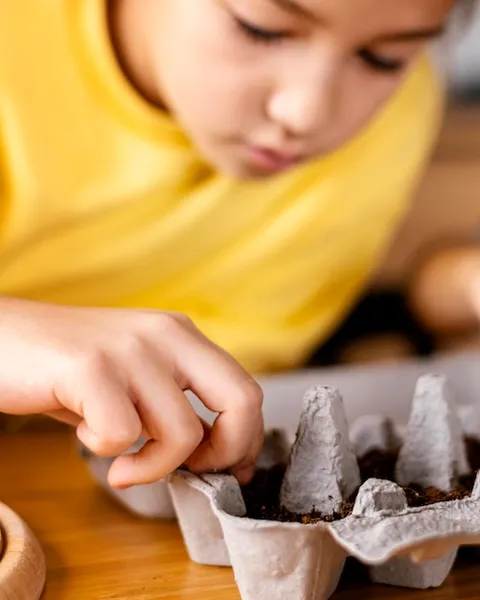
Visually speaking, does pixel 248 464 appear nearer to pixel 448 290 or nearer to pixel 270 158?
pixel 270 158

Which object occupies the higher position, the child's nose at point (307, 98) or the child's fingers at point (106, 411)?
the child's nose at point (307, 98)

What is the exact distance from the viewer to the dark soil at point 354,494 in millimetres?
399

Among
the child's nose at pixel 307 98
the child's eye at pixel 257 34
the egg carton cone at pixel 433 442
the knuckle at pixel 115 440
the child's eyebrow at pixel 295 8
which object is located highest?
the child's eyebrow at pixel 295 8

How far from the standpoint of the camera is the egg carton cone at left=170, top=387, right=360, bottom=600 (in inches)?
14.4

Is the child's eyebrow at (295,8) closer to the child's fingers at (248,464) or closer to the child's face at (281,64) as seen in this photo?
the child's face at (281,64)

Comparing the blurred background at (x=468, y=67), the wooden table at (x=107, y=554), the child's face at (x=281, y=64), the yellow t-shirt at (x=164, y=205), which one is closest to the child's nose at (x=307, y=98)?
the child's face at (x=281, y=64)

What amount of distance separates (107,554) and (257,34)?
1.08 ft

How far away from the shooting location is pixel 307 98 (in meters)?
0.55

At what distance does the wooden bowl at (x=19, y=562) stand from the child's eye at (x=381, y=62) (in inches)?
14.3

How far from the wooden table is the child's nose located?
267 mm

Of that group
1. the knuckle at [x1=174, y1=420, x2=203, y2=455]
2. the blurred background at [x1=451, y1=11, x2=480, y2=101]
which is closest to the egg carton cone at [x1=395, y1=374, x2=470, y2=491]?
the knuckle at [x1=174, y1=420, x2=203, y2=455]

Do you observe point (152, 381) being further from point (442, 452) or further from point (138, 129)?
point (138, 129)

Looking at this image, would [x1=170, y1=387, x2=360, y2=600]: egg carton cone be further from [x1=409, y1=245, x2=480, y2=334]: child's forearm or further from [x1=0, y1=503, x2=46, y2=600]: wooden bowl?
[x1=409, y1=245, x2=480, y2=334]: child's forearm

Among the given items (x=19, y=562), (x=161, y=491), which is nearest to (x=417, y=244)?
(x=161, y=491)
